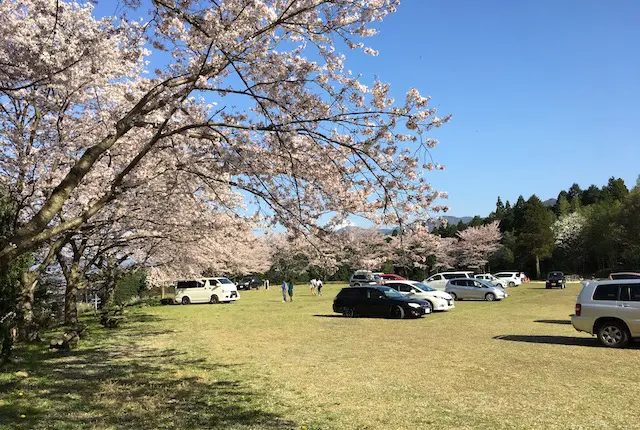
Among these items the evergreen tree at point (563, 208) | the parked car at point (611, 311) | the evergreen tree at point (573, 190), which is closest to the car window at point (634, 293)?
the parked car at point (611, 311)

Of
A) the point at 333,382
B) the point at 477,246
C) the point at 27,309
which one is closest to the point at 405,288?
the point at 333,382

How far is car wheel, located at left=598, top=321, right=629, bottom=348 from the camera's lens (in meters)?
10.8

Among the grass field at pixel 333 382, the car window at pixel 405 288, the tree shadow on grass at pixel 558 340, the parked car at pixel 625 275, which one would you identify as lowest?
the tree shadow on grass at pixel 558 340

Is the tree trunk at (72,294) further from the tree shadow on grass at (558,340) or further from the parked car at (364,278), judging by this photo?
the parked car at (364,278)

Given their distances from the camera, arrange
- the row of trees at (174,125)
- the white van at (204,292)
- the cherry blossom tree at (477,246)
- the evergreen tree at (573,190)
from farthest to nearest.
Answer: the evergreen tree at (573,190)
the cherry blossom tree at (477,246)
the white van at (204,292)
the row of trees at (174,125)

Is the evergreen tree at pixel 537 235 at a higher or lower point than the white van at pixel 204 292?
higher

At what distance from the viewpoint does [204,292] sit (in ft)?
106

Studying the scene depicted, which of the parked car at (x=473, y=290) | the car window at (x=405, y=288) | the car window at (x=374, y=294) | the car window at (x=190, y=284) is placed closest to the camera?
the car window at (x=374, y=294)

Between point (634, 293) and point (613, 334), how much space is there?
1.14m

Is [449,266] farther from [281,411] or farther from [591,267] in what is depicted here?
[281,411]

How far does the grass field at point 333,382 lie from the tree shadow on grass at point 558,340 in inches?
1.9

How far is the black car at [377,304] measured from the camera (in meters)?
18.5

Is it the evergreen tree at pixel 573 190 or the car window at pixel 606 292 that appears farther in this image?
the evergreen tree at pixel 573 190

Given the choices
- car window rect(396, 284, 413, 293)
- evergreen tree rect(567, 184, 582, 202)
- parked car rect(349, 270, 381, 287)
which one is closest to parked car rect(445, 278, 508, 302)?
car window rect(396, 284, 413, 293)
